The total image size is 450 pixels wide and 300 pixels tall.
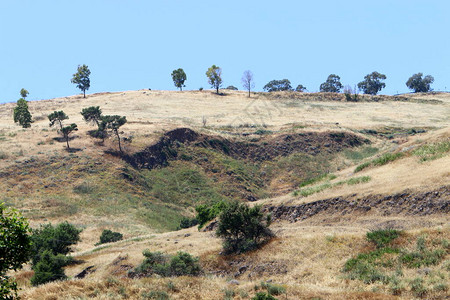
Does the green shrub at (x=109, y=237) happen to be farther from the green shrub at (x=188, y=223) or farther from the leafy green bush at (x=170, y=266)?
the leafy green bush at (x=170, y=266)

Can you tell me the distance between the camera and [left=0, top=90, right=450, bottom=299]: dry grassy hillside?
1975 centimetres

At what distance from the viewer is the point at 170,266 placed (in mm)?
25359

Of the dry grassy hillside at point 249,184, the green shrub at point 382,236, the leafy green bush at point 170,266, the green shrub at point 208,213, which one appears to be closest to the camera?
the dry grassy hillside at point 249,184

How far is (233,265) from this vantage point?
88.1 ft

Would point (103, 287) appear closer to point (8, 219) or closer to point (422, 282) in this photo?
point (8, 219)

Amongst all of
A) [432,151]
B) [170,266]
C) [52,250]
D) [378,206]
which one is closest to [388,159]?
[432,151]

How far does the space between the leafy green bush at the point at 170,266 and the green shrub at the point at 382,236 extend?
33.6 feet

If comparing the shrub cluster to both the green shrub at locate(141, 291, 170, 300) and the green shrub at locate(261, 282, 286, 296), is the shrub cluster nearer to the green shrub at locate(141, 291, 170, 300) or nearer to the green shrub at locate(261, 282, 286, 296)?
the green shrub at locate(141, 291, 170, 300)

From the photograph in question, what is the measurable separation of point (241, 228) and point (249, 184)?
148 ft

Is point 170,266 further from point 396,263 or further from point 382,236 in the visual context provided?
point 396,263

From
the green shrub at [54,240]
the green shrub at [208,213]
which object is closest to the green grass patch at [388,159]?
the green shrub at [208,213]

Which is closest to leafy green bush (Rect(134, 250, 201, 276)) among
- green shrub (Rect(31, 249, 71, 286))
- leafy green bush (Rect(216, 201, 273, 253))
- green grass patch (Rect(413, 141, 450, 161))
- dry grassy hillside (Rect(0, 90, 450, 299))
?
dry grassy hillside (Rect(0, 90, 450, 299))

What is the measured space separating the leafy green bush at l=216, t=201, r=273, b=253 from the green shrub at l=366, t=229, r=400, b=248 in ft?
24.1

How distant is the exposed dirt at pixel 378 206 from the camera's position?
92.1 ft
